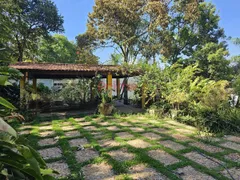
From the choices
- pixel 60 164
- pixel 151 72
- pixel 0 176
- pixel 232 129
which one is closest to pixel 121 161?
pixel 60 164

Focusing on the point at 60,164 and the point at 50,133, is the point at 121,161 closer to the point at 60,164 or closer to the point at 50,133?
the point at 60,164

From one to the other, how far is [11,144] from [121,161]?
8.97 feet

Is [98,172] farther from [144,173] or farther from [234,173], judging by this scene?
[234,173]

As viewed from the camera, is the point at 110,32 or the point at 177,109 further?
the point at 110,32

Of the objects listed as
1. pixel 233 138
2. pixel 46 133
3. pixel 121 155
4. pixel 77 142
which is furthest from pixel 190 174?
pixel 46 133

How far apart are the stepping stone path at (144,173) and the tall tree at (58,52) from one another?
1703 cm

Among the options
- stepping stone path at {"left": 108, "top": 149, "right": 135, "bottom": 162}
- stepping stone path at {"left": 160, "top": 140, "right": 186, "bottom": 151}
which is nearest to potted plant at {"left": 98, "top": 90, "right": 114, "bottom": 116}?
stepping stone path at {"left": 160, "top": 140, "right": 186, "bottom": 151}

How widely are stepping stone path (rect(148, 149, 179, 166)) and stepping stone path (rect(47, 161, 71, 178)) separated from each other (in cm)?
167

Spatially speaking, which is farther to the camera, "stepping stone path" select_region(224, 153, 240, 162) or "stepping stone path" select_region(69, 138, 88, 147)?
"stepping stone path" select_region(69, 138, 88, 147)

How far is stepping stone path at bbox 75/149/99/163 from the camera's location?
3445mm

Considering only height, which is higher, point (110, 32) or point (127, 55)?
point (110, 32)

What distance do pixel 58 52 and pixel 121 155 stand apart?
951 inches

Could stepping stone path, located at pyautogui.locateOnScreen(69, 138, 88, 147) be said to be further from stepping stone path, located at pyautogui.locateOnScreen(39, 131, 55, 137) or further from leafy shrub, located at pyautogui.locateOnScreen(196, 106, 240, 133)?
leafy shrub, located at pyautogui.locateOnScreen(196, 106, 240, 133)

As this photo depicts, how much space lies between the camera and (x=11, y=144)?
0.89 m
